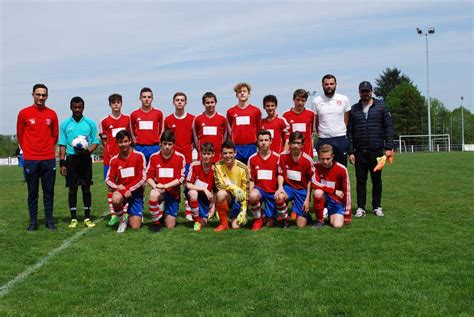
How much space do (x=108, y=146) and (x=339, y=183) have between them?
12.0 feet

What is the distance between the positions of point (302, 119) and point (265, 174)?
115 cm

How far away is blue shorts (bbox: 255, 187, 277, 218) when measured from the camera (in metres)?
6.73

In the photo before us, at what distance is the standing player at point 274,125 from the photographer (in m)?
7.34

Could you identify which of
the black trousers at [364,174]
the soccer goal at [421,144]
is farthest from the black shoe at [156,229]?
the soccer goal at [421,144]

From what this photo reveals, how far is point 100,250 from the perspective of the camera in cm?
544

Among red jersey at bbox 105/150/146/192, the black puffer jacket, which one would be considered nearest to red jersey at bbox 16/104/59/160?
red jersey at bbox 105/150/146/192

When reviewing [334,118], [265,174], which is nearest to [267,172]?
[265,174]

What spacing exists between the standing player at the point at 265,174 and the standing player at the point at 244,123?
1.63 ft

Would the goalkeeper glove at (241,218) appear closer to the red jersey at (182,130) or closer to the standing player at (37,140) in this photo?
the red jersey at (182,130)

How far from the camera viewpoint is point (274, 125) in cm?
741

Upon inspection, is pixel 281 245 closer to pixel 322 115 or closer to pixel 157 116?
pixel 322 115

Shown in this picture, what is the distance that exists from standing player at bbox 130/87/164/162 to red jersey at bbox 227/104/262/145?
1136 millimetres

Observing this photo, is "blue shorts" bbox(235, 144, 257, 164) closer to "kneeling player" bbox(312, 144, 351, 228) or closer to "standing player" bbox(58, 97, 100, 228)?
Result: "kneeling player" bbox(312, 144, 351, 228)

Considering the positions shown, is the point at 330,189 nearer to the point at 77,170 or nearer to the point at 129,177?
the point at 129,177
